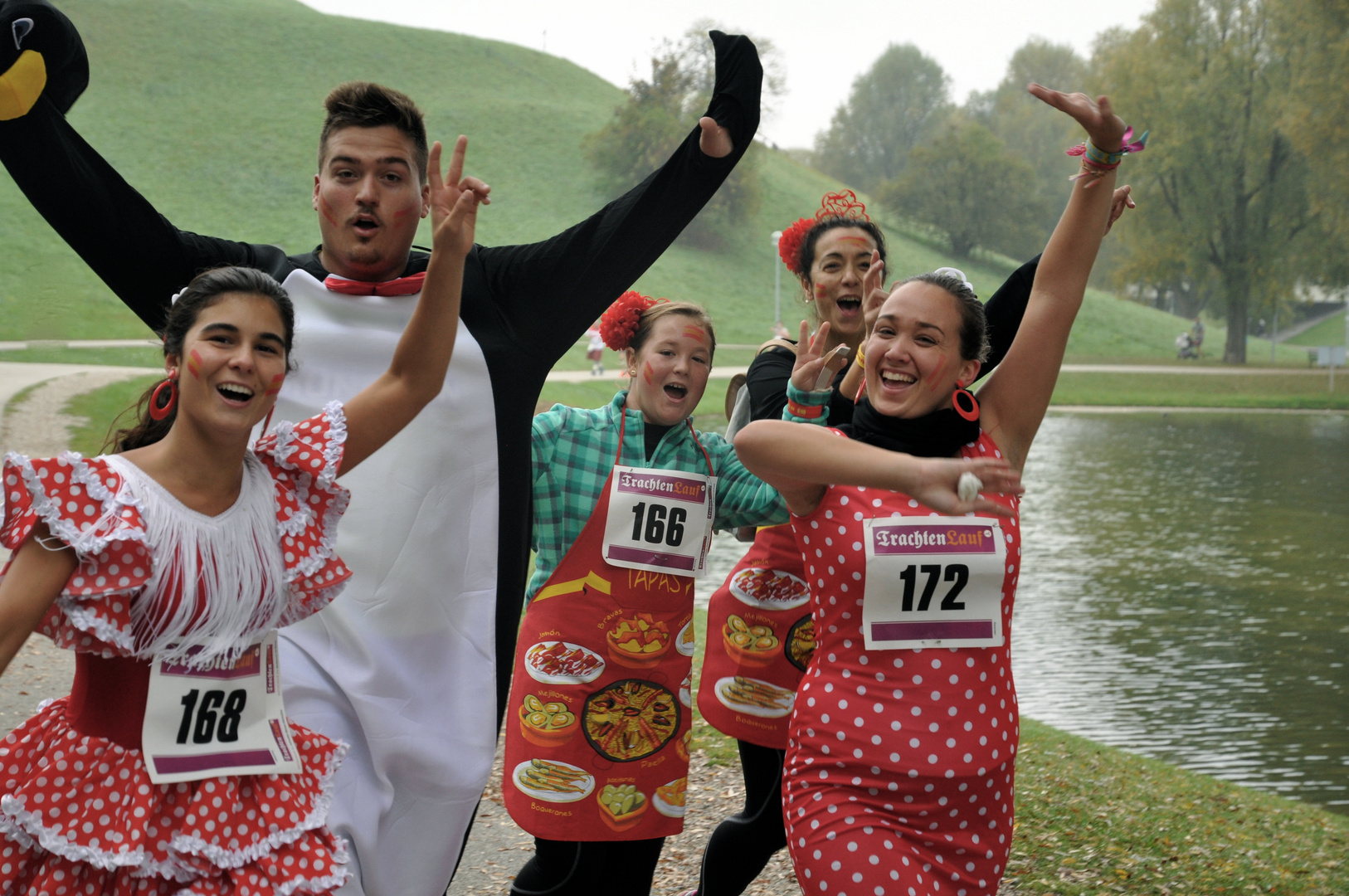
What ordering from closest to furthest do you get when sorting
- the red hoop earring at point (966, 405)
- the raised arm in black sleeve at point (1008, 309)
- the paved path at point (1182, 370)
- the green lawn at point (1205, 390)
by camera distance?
the red hoop earring at point (966, 405)
the raised arm in black sleeve at point (1008, 309)
the green lawn at point (1205, 390)
the paved path at point (1182, 370)

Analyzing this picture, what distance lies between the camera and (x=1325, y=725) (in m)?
7.39

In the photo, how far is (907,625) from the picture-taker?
8.57ft

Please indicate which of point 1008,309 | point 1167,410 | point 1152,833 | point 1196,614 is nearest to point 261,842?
point 1008,309

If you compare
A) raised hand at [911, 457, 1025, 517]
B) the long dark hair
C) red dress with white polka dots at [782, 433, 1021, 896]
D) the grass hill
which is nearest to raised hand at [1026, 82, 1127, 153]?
red dress with white polka dots at [782, 433, 1021, 896]

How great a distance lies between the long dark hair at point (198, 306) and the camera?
224 centimetres

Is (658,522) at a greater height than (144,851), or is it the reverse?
(658,522)

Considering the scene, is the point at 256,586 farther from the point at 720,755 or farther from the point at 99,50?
the point at 99,50

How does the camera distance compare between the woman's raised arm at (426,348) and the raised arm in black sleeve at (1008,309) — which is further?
the raised arm in black sleeve at (1008,309)

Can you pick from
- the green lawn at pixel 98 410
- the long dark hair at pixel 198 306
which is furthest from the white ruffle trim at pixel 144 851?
the green lawn at pixel 98 410

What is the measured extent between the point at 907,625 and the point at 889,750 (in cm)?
26

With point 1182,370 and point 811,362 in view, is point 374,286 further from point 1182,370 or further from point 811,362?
point 1182,370

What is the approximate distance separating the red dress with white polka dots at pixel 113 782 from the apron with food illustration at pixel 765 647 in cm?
170

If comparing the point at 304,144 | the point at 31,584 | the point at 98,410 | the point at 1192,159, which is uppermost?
the point at 304,144

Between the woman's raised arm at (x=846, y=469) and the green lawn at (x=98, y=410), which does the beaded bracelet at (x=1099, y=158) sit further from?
the green lawn at (x=98, y=410)
